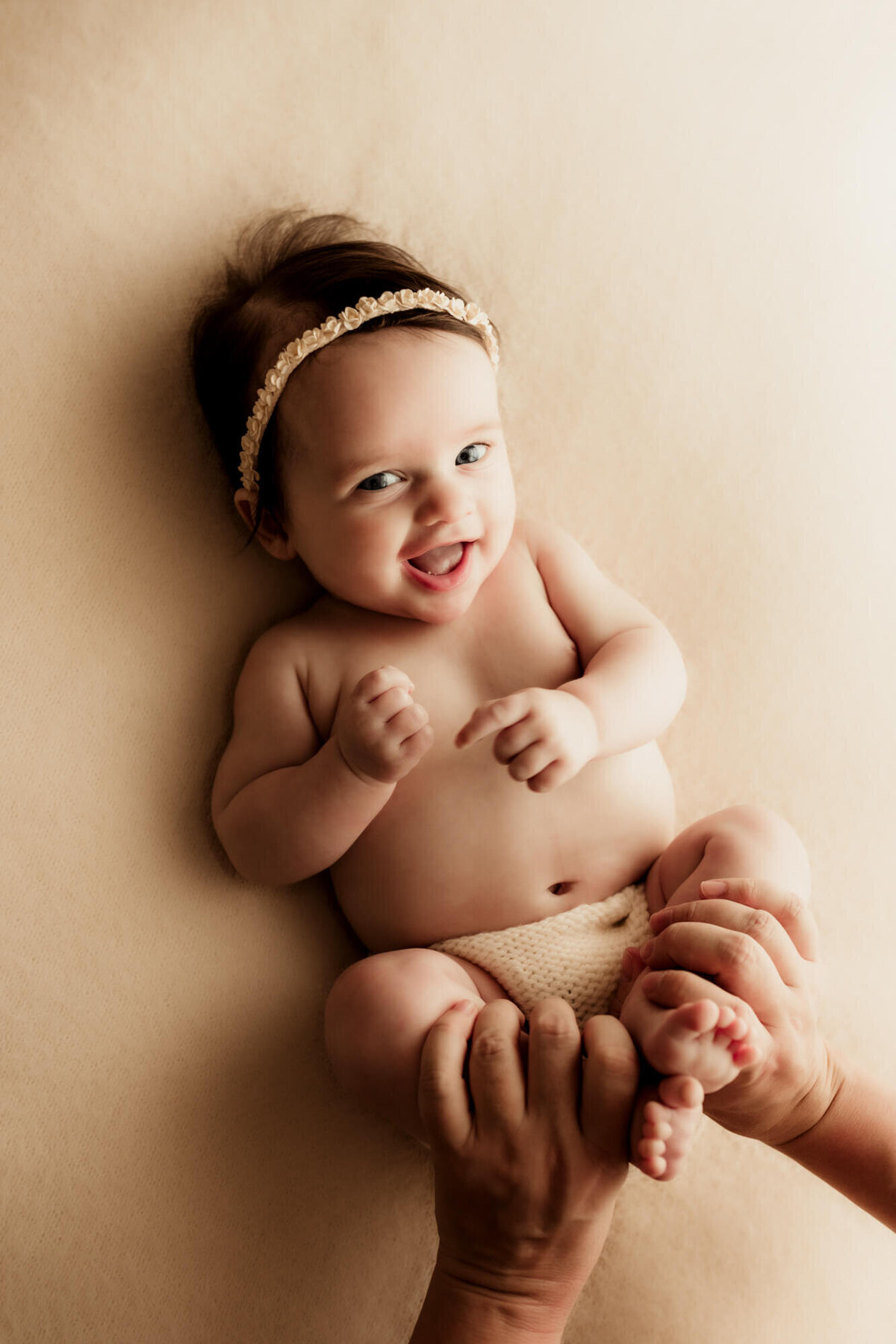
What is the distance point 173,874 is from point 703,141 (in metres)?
Result: 1.16

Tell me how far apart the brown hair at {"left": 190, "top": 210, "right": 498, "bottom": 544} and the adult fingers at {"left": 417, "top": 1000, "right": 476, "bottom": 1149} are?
1.96 feet

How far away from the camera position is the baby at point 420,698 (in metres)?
1.12

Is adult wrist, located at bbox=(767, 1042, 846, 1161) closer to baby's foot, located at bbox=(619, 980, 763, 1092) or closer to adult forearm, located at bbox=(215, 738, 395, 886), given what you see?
baby's foot, located at bbox=(619, 980, 763, 1092)

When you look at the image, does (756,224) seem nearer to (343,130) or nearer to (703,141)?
(703,141)

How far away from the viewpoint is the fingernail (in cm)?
108

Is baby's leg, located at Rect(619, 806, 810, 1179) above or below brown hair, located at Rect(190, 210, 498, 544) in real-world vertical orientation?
below

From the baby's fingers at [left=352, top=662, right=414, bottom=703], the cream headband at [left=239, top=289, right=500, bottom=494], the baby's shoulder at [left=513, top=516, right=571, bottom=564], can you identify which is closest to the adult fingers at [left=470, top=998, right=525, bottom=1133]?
the baby's fingers at [left=352, top=662, right=414, bottom=703]

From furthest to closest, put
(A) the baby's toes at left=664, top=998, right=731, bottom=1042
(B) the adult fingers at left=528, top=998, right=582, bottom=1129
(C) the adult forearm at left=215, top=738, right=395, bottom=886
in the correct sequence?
1. (C) the adult forearm at left=215, top=738, right=395, bottom=886
2. (B) the adult fingers at left=528, top=998, right=582, bottom=1129
3. (A) the baby's toes at left=664, top=998, right=731, bottom=1042

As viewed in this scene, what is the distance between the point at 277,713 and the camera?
1229mm

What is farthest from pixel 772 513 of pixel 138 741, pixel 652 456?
pixel 138 741

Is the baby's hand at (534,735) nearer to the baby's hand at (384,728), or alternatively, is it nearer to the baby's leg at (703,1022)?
the baby's hand at (384,728)

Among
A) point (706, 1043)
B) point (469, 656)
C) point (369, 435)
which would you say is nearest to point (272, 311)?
point (369, 435)

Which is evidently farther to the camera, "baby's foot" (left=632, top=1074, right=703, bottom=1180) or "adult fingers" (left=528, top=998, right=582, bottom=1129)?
"adult fingers" (left=528, top=998, right=582, bottom=1129)

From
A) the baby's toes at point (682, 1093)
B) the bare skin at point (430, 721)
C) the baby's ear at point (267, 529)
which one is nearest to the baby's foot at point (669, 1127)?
the baby's toes at point (682, 1093)
